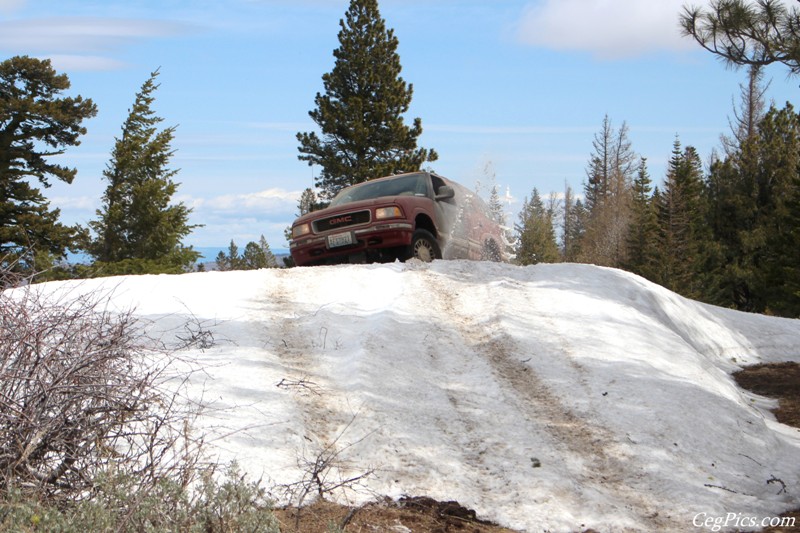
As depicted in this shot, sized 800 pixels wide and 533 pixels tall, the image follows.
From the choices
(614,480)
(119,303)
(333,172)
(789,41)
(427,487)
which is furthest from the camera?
(333,172)

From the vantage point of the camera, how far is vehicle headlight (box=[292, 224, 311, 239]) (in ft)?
39.9

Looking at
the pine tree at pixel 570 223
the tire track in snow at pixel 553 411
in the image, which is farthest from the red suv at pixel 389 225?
the pine tree at pixel 570 223

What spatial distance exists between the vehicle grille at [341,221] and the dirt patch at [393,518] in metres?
6.76

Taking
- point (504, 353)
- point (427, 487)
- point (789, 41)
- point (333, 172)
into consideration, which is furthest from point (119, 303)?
point (333, 172)

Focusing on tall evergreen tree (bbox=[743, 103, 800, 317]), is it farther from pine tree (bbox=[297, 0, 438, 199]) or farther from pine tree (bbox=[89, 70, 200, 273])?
pine tree (bbox=[89, 70, 200, 273])

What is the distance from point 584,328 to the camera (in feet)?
29.2

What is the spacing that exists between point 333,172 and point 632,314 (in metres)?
27.8

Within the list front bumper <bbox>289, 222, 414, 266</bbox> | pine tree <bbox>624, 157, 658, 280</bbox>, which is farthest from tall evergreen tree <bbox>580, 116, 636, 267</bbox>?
front bumper <bbox>289, 222, 414, 266</bbox>

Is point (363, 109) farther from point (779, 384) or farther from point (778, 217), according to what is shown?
point (779, 384)

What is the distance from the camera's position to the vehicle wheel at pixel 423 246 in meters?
11.9

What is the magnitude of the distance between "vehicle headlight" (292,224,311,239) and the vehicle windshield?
963 millimetres

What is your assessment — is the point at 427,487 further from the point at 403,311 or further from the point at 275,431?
the point at 403,311

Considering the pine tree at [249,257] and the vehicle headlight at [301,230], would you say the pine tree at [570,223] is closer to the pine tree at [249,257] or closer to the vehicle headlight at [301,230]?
the pine tree at [249,257]

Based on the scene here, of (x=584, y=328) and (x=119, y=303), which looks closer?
(x=584, y=328)
